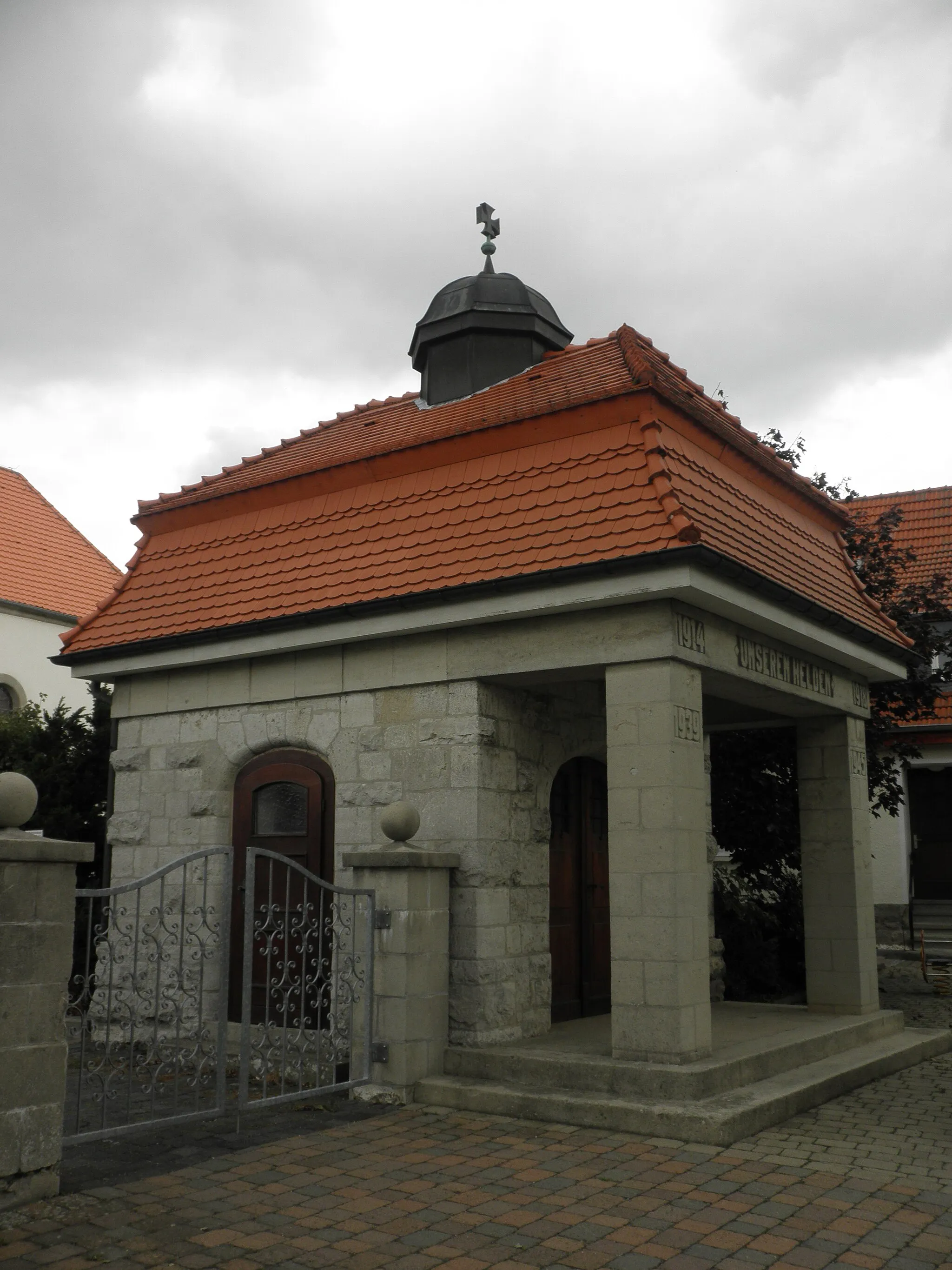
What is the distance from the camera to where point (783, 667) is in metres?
9.13

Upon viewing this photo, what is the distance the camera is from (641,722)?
7582 millimetres

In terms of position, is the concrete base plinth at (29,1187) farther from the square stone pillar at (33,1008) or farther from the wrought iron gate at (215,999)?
the wrought iron gate at (215,999)

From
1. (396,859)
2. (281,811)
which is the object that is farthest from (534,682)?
(281,811)

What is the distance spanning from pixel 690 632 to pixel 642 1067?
2.75 m

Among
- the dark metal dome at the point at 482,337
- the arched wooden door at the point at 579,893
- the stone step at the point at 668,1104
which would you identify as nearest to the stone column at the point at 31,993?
the stone step at the point at 668,1104

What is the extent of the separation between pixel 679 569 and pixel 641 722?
104 cm

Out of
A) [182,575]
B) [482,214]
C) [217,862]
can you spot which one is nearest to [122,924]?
[217,862]

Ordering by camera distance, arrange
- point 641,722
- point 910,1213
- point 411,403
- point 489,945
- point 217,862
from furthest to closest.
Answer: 1. point 411,403
2. point 217,862
3. point 489,945
4. point 641,722
5. point 910,1213

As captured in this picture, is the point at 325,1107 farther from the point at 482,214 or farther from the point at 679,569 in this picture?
the point at 482,214

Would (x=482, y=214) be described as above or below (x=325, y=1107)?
above

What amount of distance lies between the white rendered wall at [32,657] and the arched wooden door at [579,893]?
14442 mm

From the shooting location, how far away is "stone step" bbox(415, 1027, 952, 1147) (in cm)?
656

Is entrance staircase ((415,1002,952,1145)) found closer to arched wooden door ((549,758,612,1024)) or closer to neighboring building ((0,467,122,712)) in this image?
arched wooden door ((549,758,612,1024))

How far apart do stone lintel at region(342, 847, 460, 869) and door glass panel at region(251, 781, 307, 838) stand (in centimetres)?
158
